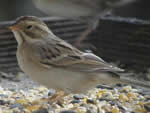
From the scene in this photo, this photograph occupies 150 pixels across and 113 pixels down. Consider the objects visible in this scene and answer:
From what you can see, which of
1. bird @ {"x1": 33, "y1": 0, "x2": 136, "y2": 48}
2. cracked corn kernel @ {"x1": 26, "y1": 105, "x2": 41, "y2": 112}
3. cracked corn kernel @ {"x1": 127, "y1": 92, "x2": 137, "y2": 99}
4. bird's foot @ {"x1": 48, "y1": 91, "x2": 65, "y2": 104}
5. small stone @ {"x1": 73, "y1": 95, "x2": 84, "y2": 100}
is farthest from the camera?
bird @ {"x1": 33, "y1": 0, "x2": 136, "y2": 48}

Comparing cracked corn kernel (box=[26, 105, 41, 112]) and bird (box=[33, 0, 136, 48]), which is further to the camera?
bird (box=[33, 0, 136, 48])

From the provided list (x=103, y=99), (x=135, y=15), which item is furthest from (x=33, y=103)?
(x=135, y=15)

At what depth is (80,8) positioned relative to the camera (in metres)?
5.15

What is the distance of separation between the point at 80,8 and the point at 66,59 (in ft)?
5.15

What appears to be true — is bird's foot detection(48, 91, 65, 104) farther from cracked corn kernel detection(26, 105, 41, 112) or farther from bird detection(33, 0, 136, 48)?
bird detection(33, 0, 136, 48)

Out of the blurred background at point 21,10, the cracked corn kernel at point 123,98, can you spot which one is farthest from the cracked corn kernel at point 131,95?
the blurred background at point 21,10

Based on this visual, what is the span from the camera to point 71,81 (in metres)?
3.62

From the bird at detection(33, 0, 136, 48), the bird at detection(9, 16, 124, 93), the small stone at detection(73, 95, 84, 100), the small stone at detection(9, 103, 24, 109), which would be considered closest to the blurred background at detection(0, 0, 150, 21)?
the bird at detection(33, 0, 136, 48)

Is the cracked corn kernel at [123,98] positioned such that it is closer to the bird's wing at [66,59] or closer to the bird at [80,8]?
the bird's wing at [66,59]

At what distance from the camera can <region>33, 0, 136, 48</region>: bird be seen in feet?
16.6

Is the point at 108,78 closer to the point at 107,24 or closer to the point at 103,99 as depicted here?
the point at 103,99

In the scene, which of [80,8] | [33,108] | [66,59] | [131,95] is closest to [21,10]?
[80,8]

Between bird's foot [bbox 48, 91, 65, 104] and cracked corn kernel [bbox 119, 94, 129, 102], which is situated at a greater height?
bird's foot [bbox 48, 91, 65, 104]

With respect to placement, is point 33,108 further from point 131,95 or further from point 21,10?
point 21,10
